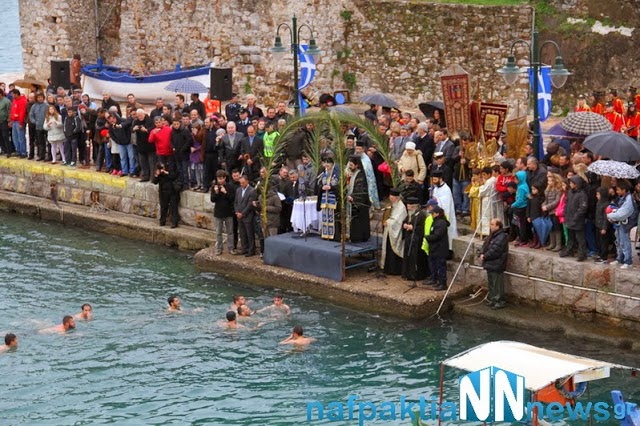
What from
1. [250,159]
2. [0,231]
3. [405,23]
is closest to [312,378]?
[250,159]

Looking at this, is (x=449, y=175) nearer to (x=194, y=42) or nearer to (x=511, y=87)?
(x=511, y=87)

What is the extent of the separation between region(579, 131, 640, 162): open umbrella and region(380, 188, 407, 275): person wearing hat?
314cm

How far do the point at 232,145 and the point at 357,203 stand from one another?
338 cm

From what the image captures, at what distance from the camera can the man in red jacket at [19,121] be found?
98.7ft

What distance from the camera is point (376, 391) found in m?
19.0

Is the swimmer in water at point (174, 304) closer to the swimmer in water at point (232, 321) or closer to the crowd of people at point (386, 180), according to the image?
the swimmer in water at point (232, 321)

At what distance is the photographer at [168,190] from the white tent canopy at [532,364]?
11458 mm

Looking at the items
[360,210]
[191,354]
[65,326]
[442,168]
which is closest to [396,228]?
[360,210]

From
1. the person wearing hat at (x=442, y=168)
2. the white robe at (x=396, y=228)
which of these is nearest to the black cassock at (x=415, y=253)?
the white robe at (x=396, y=228)

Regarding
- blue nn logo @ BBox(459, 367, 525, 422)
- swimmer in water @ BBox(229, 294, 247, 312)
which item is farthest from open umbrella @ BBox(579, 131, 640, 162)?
blue nn logo @ BBox(459, 367, 525, 422)

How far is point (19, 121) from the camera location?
Result: 30.3 meters

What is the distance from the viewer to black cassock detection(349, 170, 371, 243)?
75.1ft

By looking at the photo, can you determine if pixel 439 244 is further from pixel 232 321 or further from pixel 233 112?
pixel 233 112

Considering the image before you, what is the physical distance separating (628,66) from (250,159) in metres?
8.55
